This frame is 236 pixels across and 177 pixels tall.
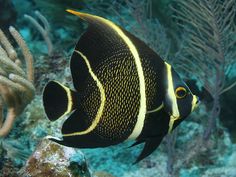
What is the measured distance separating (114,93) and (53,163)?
95 cm

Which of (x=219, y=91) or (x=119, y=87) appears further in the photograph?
(x=219, y=91)

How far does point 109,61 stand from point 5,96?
1594 millimetres

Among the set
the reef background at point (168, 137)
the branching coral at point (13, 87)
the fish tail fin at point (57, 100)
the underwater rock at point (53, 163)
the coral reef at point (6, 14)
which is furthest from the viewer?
the coral reef at point (6, 14)

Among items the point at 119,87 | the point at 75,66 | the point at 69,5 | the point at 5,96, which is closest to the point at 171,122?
the point at 119,87

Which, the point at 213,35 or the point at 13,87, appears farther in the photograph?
the point at 213,35

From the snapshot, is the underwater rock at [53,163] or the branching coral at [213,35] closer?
the underwater rock at [53,163]

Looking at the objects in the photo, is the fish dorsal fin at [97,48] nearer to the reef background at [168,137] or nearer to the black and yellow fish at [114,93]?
the black and yellow fish at [114,93]

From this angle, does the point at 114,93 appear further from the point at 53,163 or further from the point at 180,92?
the point at 53,163

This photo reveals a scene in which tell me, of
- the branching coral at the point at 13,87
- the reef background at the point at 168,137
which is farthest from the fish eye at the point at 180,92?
the reef background at the point at 168,137

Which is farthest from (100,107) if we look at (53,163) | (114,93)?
(53,163)

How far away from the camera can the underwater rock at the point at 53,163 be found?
1.97 metres

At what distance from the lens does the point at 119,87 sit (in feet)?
4.04

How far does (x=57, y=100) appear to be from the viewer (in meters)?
1.23

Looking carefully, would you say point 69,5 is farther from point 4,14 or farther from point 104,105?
point 104,105
